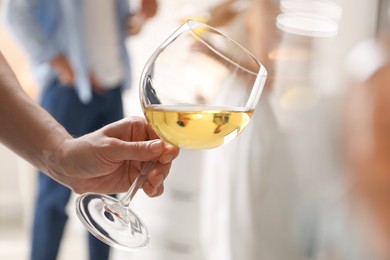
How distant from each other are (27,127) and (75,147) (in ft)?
0.27

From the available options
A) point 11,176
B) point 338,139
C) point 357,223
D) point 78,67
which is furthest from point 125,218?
point 11,176

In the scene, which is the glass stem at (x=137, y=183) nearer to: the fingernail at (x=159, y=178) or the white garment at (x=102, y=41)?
the fingernail at (x=159, y=178)

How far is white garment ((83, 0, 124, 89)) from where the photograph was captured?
1464mm

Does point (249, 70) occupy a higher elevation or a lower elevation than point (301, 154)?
higher

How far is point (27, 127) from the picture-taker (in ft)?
2.34

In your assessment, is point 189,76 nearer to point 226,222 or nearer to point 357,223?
point 357,223

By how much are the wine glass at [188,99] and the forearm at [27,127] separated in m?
0.08

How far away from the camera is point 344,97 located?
3.84 ft

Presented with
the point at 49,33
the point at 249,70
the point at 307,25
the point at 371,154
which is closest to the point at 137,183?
the point at 249,70

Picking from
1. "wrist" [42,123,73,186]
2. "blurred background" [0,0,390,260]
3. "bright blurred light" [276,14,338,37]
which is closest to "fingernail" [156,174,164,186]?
"wrist" [42,123,73,186]

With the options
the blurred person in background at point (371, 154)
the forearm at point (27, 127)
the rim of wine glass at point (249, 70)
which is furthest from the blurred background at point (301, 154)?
the forearm at point (27, 127)

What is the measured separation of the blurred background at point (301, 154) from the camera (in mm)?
1053

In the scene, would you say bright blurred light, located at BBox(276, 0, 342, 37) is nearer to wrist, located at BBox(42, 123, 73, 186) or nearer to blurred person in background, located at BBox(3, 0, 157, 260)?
blurred person in background, located at BBox(3, 0, 157, 260)

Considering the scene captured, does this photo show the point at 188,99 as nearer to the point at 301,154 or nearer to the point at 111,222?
the point at 111,222
